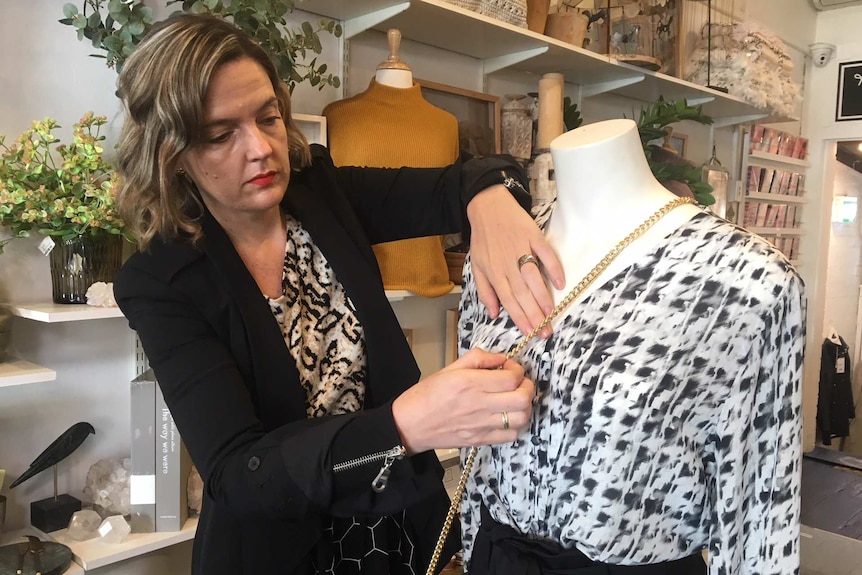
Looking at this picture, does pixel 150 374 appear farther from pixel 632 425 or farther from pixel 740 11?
pixel 740 11

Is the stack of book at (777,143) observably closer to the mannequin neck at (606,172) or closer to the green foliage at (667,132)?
the green foliage at (667,132)

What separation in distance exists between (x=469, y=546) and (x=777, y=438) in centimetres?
48

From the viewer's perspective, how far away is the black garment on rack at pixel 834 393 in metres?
4.11

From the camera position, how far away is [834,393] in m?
4.16

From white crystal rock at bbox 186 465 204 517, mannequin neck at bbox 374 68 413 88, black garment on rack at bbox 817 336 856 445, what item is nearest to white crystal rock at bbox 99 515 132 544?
white crystal rock at bbox 186 465 204 517

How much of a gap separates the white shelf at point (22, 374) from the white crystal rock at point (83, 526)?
30 cm

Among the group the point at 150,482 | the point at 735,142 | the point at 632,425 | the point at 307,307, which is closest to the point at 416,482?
the point at 632,425

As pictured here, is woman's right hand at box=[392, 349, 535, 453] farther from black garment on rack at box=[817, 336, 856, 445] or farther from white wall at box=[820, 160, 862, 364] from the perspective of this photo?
white wall at box=[820, 160, 862, 364]

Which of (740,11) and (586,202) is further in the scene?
(740,11)

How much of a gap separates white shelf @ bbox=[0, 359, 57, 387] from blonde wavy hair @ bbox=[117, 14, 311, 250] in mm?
407

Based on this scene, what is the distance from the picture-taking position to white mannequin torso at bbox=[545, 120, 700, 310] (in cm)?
81

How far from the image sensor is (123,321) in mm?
1421

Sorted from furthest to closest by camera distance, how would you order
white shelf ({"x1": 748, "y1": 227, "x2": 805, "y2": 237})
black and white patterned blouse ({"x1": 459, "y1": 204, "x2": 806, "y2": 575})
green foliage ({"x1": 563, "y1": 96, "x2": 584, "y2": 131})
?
white shelf ({"x1": 748, "y1": 227, "x2": 805, "y2": 237}) → green foliage ({"x1": 563, "y1": 96, "x2": 584, "y2": 131}) → black and white patterned blouse ({"x1": 459, "y1": 204, "x2": 806, "y2": 575})

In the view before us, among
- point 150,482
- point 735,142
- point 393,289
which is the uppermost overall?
point 735,142
